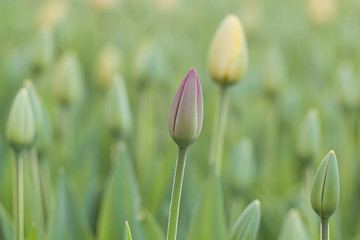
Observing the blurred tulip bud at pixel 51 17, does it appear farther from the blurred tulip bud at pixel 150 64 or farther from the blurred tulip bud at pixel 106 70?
the blurred tulip bud at pixel 150 64

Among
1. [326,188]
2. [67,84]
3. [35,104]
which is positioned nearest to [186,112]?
[326,188]

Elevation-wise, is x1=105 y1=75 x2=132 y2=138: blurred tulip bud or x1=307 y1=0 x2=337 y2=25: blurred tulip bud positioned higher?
x1=307 y1=0 x2=337 y2=25: blurred tulip bud

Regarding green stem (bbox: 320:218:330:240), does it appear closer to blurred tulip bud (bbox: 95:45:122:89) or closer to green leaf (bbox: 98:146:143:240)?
green leaf (bbox: 98:146:143:240)

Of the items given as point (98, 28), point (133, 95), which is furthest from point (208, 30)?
point (133, 95)

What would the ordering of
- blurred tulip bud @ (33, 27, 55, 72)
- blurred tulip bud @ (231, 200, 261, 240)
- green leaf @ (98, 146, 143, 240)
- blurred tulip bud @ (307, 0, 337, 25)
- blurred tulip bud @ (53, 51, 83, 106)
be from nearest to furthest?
blurred tulip bud @ (231, 200, 261, 240), green leaf @ (98, 146, 143, 240), blurred tulip bud @ (53, 51, 83, 106), blurred tulip bud @ (33, 27, 55, 72), blurred tulip bud @ (307, 0, 337, 25)

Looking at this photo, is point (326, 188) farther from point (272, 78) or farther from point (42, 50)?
point (42, 50)

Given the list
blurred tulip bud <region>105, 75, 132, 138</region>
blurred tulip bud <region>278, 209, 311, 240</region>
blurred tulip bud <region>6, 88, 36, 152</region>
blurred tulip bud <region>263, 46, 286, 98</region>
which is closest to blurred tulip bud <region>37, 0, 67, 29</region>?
blurred tulip bud <region>263, 46, 286, 98</region>

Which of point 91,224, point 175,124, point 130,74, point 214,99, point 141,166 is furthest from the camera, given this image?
point 130,74

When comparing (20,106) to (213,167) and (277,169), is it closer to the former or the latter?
(213,167)
